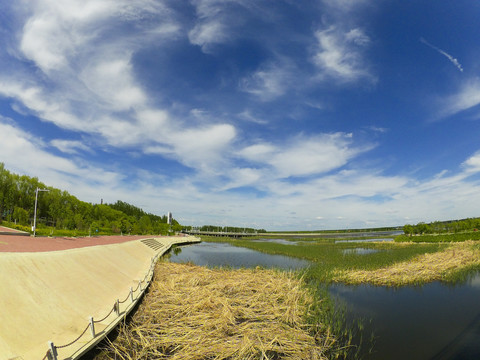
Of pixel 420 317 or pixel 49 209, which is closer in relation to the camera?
pixel 420 317

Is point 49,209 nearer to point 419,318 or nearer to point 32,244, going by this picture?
point 32,244

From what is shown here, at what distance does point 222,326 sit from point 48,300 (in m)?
7.53

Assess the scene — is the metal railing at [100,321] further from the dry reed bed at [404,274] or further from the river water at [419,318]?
the dry reed bed at [404,274]

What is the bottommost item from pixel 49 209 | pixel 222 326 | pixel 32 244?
pixel 222 326

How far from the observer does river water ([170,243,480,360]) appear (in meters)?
9.93

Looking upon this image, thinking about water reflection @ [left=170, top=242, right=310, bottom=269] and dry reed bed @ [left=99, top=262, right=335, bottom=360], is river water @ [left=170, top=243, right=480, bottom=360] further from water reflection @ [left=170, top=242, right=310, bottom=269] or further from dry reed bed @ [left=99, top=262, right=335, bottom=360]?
water reflection @ [left=170, top=242, right=310, bottom=269]

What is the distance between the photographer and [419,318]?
13.2 meters

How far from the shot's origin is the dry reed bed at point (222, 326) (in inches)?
359

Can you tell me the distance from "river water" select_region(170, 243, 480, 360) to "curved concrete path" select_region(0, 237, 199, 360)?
1187 centimetres

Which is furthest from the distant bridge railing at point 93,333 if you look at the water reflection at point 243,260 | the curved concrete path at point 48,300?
the water reflection at point 243,260

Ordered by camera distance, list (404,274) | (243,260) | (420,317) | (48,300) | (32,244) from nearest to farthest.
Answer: (48,300), (420,317), (32,244), (404,274), (243,260)

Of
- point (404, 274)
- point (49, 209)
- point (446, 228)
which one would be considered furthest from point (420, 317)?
point (446, 228)

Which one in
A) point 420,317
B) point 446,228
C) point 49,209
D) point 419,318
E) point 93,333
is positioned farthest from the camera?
point 446,228

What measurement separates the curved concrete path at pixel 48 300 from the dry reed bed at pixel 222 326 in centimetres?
183
